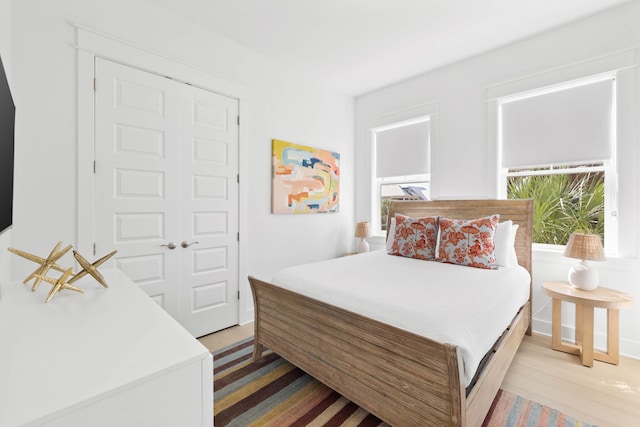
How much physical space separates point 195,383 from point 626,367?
302 centimetres

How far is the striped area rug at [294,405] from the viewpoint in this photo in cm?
164

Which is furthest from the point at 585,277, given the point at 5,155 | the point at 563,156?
the point at 5,155

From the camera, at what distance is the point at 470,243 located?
250cm

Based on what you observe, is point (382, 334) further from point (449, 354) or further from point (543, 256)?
point (543, 256)

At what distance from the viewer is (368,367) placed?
1.52 m

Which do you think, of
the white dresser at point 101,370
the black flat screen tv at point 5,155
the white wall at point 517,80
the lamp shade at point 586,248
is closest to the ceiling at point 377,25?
the white wall at point 517,80

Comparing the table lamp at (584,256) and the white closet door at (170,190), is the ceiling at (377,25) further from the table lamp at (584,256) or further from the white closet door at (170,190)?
the table lamp at (584,256)

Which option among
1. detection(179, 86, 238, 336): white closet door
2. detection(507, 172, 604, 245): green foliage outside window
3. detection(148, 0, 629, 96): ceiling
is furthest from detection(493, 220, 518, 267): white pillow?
detection(179, 86, 238, 336): white closet door

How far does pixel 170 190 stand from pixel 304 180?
5.01 feet

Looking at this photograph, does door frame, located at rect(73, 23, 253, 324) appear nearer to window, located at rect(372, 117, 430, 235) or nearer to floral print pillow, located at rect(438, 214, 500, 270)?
window, located at rect(372, 117, 430, 235)

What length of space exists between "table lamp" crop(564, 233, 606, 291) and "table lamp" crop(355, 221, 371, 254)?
2.06 m

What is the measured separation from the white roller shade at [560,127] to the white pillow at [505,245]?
2.37 ft

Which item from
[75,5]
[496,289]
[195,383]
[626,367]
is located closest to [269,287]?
[195,383]

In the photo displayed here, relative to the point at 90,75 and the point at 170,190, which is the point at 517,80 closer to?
the point at 170,190
